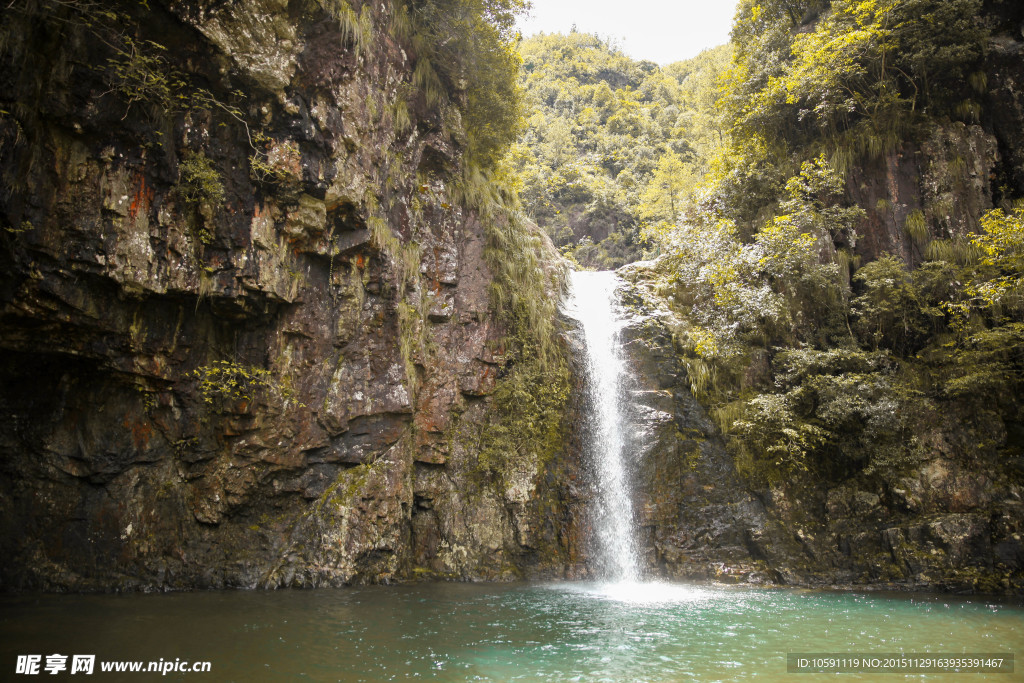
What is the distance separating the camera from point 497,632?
634 cm

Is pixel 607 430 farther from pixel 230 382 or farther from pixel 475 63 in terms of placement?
pixel 475 63

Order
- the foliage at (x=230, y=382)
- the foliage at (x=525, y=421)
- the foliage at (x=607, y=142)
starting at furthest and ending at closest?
1. the foliage at (x=607, y=142)
2. the foliage at (x=525, y=421)
3. the foliage at (x=230, y=382)

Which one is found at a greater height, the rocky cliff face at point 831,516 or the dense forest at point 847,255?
the dense forest at point 847,255

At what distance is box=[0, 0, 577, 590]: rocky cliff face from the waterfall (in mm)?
766

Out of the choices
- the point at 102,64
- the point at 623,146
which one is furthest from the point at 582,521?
the point at 623,146

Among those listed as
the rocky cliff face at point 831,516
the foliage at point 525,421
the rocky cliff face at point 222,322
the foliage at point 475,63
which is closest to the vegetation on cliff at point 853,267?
the rocky cliff face at point 831,516

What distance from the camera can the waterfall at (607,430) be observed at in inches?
412

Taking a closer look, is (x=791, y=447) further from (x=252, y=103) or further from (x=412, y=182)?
(x=252, y=103)

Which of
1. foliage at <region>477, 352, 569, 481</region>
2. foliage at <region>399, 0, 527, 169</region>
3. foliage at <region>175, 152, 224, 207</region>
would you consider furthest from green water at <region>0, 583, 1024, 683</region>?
foliage at <region>399, 0, 527, 169</region>

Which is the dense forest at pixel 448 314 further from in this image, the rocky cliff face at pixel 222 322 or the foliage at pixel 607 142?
the foliage at pixel 607 142

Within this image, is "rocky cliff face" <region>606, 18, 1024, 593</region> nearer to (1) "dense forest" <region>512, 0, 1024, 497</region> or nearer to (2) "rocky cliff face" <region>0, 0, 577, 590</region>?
(1) "dense forest" <region>512, 0, 1024, 497</region>

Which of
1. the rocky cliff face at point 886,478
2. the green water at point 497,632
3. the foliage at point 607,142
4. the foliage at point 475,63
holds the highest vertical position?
the foliage at point 607,142

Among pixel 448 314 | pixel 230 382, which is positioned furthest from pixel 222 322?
pixel 448 314

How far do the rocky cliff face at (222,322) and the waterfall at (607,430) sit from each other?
0.77m
